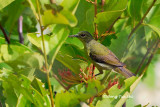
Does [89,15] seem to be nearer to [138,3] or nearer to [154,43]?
[138,3]

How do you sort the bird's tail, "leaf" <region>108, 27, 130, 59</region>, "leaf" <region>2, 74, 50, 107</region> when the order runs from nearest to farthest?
1. "leaf" <region>2, 74, 50, 107</region>
2. "leaf" <region>108, 27, 130, 59</region>
3. the bird's tail

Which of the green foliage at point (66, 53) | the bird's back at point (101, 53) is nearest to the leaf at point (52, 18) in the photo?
the green foliage at point (66, 53)

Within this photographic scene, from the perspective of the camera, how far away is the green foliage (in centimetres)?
130

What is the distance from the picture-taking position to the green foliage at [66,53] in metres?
1.30

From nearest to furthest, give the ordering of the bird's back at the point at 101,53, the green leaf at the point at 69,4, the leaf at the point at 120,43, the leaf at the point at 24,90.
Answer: the green leaf at the point at 69,4, the leaf at the point at 24,90, the leaf at the point at 120,43, the bird's back at the point at 101,53

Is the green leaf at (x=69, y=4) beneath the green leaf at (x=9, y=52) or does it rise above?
above

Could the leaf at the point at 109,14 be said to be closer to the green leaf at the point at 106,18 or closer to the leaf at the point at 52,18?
the green leaf at the point at 106,18

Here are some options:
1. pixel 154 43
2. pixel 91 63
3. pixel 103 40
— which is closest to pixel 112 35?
pixel 103 40

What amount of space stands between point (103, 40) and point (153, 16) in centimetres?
47

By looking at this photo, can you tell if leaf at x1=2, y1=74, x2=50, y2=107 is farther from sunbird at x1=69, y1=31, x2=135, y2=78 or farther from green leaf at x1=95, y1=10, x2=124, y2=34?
sunbird at x1=69, y1=31, x2=135, y2=78

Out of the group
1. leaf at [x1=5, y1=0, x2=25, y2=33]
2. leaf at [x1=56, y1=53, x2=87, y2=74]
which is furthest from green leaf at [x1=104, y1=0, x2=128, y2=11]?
leaf at [x1=5, y1=0, x2=25, y2=33]

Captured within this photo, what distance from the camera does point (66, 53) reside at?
1.80m

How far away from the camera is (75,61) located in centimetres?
164

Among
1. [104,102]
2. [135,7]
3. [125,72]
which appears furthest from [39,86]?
[125,72]
